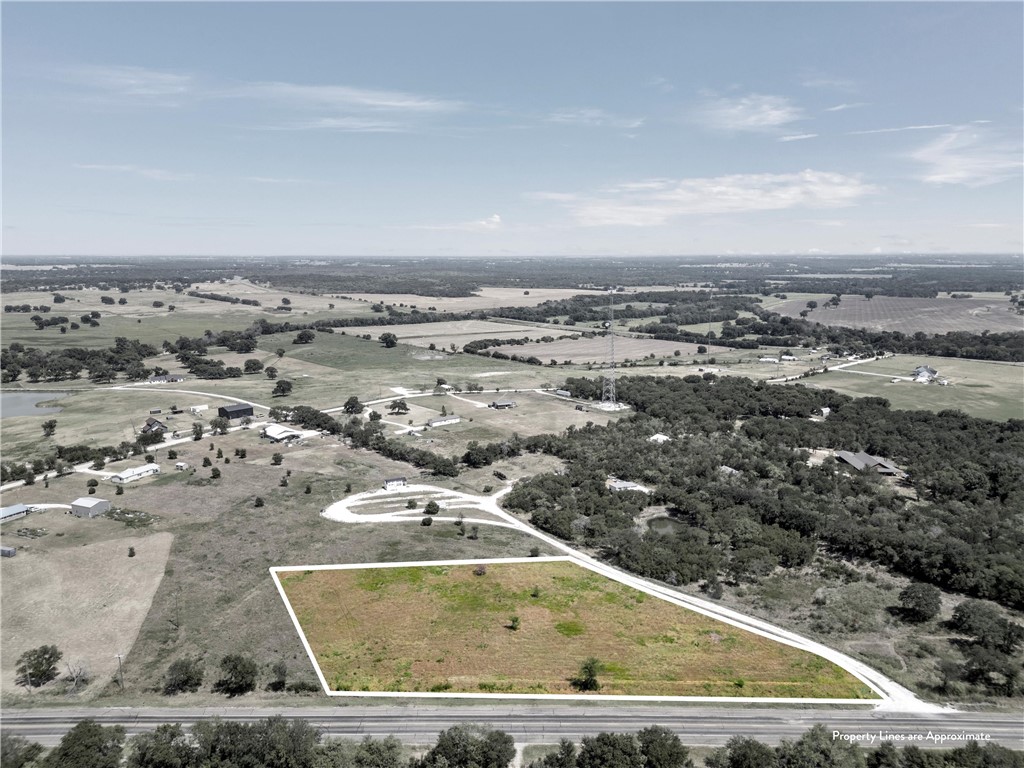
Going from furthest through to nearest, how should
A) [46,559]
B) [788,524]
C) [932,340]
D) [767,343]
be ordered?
[767,343] < [932,340] < [788,524] < [46,559]

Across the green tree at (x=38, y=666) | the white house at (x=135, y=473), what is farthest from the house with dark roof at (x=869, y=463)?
the white house at (x=135, y=473)

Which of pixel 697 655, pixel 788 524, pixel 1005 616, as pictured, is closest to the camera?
pixel 697 655

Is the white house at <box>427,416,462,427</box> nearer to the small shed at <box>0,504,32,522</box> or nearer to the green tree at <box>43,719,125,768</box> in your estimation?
the small shed at <box>0,504,32,522</box>

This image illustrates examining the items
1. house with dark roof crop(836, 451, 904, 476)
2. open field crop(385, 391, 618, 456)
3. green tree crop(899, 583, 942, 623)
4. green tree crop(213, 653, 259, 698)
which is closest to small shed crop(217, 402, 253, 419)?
open field crop(385, 391, 618, 456)

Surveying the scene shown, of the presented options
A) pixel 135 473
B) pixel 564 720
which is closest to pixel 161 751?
pixel 564 720

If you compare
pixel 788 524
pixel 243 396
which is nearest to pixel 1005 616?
A: pixel 788 524

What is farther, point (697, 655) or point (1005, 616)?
point (1005, 616)

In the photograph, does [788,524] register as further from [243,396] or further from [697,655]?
[243,396]
